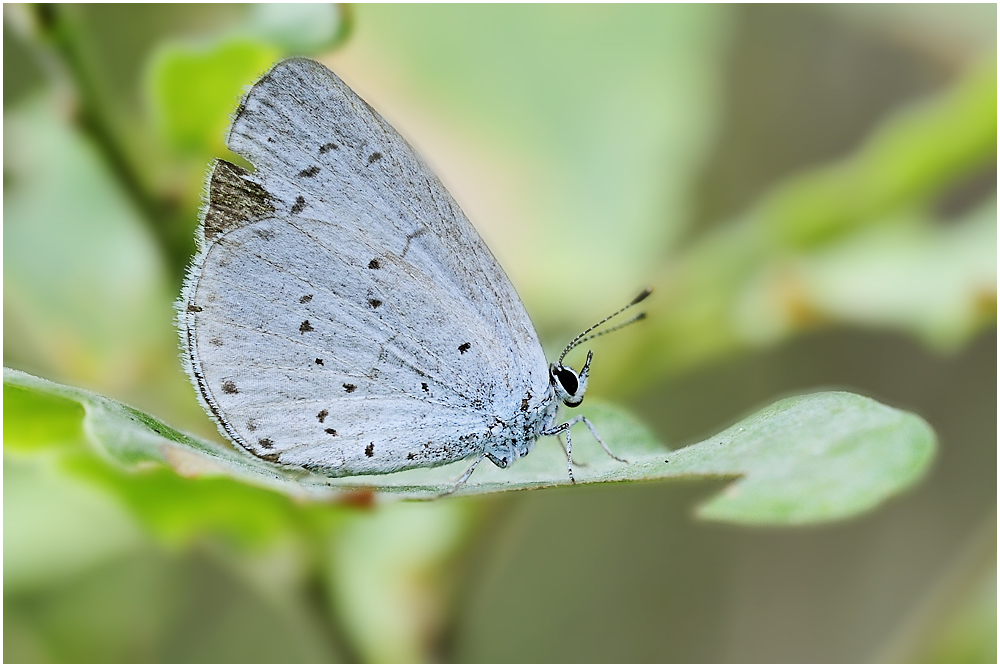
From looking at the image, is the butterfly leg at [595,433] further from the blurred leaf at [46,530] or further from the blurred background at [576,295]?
the blurred leaf at [46,530]

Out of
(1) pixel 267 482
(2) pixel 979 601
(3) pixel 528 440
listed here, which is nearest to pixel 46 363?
(3) pixel 528 440

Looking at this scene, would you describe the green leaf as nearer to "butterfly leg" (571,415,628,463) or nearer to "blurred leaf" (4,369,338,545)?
"blurred leaf" (4,369,338,545)

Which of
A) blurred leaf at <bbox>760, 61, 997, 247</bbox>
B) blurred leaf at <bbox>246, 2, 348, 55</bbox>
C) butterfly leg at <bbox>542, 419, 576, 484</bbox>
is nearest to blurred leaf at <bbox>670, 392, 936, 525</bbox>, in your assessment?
butterfly leg at <bbox>542, 419, 576, 484</bbox>

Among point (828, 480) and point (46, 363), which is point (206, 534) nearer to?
point (46, 363)

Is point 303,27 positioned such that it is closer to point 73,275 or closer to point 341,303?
point 341,303

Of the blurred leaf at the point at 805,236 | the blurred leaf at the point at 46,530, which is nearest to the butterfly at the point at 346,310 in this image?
the blurred leaf at the point at 805,236

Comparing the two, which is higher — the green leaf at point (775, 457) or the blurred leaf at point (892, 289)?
the green leaf at point (775, 457)

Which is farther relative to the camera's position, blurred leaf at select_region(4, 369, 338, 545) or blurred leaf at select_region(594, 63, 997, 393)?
blurred leaf at select_region(594, 63, 997, 393)
